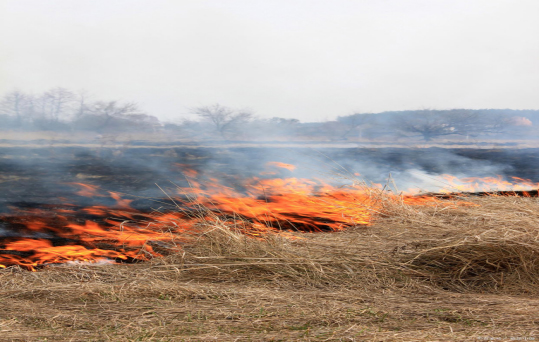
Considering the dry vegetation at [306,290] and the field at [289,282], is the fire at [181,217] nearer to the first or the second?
the field at [289,282]

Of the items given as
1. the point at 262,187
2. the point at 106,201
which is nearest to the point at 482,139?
the point at 262,187

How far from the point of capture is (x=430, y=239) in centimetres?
311

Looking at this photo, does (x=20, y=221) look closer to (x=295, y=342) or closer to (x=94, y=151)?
(x=94, y=151)

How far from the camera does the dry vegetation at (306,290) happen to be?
7.59ft

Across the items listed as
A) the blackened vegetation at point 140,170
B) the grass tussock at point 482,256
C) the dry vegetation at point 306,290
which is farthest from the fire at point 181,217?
the grass tussock at point 482,256

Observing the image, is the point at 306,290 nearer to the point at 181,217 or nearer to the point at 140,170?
the point at 181,217

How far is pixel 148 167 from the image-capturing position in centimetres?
498

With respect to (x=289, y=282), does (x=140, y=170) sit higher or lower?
higher

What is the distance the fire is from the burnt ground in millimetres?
108

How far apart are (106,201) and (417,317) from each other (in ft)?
10.5

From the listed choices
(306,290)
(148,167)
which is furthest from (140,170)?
(306,290)

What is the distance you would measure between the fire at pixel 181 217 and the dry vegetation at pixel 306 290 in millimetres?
228

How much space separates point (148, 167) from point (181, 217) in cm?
123

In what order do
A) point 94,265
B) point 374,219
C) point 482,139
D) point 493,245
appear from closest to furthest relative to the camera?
point 493,245, point 94,265, point 374,219, point 482,139
